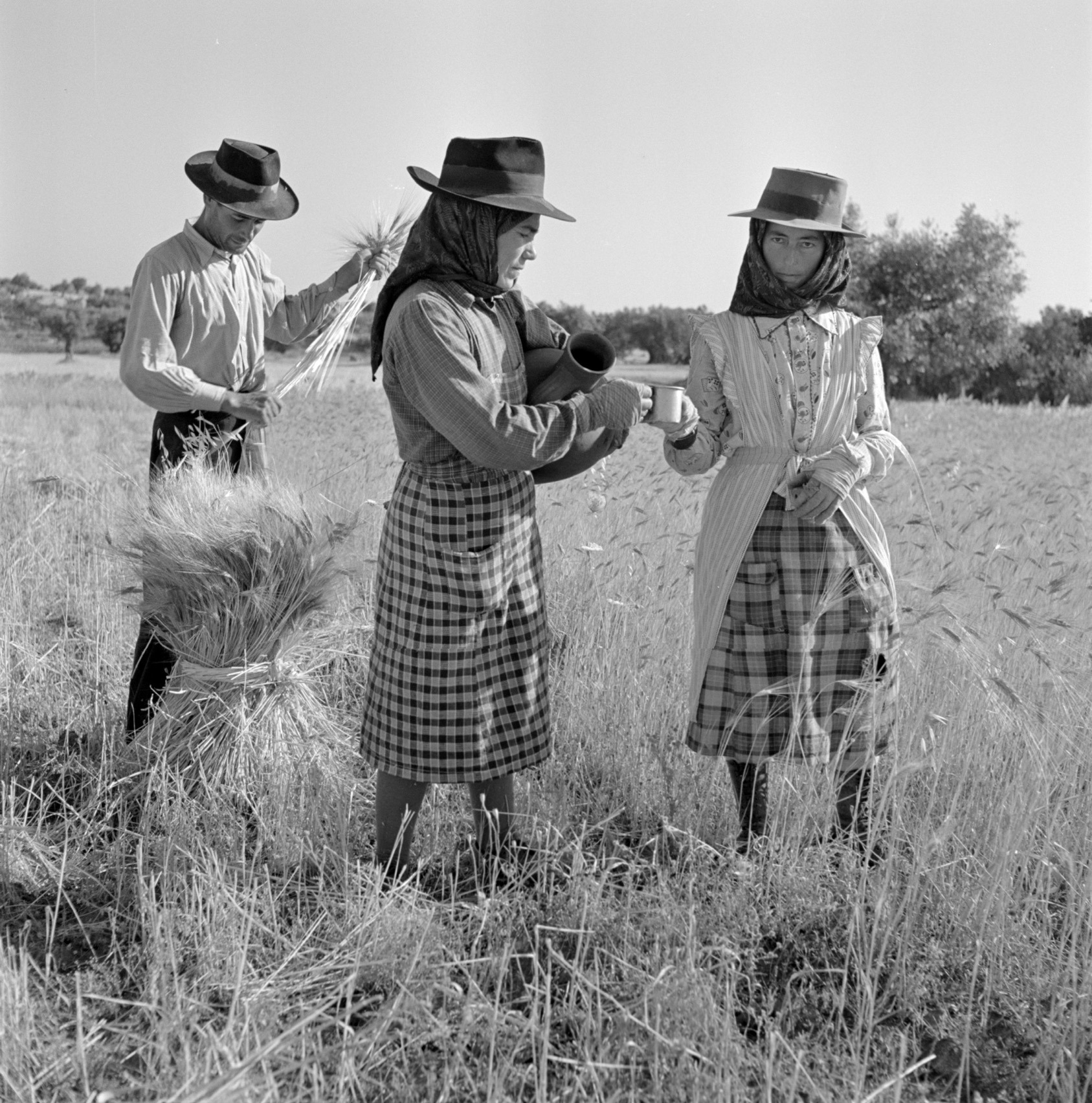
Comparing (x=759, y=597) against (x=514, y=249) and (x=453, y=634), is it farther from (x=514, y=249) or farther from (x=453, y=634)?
(x=514, y=249)

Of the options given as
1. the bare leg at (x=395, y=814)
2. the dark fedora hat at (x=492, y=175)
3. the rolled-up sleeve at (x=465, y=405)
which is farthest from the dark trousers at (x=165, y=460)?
the dark fedora hat at (x=492, y=175)

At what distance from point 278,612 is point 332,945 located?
97 centimetres

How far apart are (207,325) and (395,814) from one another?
1659mm

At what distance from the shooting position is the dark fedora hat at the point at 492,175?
7.26 feet

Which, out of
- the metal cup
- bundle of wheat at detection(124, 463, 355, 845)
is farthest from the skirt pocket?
bundle of wheat at detection(124, 463, 355, 845)

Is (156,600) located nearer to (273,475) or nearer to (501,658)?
(273,475)

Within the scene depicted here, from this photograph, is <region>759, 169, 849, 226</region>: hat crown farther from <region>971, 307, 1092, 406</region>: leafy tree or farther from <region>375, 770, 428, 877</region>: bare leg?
<region>971, 307, 1092, 406</region>: leafy tree

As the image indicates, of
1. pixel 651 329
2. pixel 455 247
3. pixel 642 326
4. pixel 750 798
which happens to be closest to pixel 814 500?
pixel 750 798

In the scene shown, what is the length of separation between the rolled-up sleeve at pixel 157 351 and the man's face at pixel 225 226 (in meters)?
0.20

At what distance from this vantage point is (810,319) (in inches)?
101

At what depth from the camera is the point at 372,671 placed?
2488 mm

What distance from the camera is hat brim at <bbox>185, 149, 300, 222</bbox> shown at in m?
3.33

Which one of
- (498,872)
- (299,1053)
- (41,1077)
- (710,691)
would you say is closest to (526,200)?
(710,691)

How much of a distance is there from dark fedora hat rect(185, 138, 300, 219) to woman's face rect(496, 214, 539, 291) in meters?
1.28
